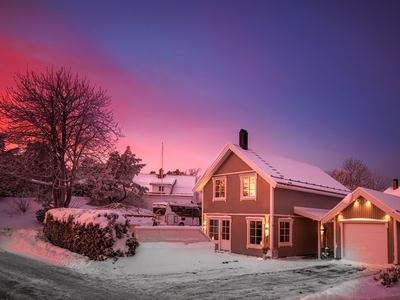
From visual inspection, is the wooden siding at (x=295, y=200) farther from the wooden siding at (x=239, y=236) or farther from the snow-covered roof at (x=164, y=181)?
the snow-covered roof at (x=164, y=181)

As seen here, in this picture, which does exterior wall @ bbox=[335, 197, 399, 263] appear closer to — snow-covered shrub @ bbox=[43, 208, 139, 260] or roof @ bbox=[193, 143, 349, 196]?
roof @ bbox=[193, 143, 349, 196]

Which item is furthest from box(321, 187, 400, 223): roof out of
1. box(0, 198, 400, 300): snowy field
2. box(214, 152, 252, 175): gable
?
box(214, 152, 252, 175): gable

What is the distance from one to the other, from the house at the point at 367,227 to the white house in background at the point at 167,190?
3295 cm

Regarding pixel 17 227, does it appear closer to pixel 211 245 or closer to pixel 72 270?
pixel 72 270

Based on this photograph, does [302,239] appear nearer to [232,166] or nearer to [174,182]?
[232,166]

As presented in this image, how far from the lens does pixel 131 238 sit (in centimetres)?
1366

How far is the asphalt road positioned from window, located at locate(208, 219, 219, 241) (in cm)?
1015

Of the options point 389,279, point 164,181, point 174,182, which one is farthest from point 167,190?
point 389,279

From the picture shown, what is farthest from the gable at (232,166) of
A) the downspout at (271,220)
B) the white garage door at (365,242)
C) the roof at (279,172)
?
the white garage door at (365,242)

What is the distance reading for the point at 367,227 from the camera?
18844 millimetres

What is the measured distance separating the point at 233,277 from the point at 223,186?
38.8 feet

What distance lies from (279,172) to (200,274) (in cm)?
1124

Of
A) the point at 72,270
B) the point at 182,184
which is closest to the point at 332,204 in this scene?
the point at 72,270

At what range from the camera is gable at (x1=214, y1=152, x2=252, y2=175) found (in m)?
22.6
